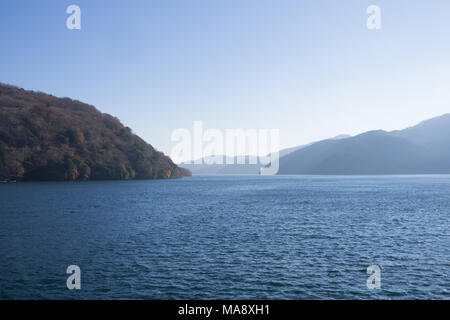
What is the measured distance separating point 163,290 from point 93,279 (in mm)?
6541

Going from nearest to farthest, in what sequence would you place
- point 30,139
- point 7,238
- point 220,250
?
point 220,250
point 7,238
point 30,139

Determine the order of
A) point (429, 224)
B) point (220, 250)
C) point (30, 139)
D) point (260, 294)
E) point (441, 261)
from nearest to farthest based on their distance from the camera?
point (260, 294) → point (441, 261) → point (220, 250) → point (429, 224) → point (30, 139)

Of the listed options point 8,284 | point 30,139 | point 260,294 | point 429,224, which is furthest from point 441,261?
point 30,139

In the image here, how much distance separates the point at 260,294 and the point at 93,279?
13584 millimetres

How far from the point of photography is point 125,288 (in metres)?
24.2

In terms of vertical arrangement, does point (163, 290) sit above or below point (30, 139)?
below

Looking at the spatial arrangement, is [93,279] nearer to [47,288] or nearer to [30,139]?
[47,288]

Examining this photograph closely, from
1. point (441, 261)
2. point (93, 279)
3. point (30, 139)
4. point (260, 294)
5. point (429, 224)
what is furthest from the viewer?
point (30, 139)
